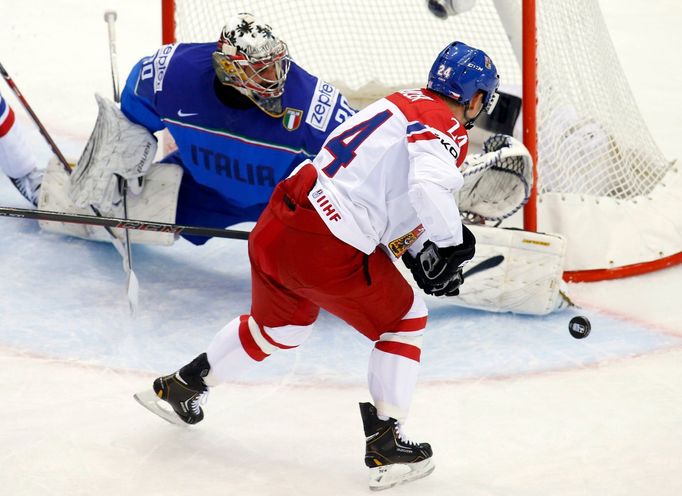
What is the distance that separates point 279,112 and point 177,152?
0.61 meters

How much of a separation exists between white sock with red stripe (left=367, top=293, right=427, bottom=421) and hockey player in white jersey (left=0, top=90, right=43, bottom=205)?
1.90m

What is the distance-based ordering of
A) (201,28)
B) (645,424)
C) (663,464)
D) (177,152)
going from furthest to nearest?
(201,28)
(177,152)
(645,424)
(663,464)

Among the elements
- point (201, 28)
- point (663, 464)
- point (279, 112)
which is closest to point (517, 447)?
point (663, 464)

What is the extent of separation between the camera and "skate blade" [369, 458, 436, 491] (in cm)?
230

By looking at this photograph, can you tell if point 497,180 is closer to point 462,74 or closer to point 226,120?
point 226,120

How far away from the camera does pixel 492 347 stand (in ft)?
10.0

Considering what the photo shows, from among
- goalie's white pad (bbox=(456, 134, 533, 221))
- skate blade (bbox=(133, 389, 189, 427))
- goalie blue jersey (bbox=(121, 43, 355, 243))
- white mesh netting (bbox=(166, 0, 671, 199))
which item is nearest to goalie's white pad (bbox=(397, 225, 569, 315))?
goalie's white pad (bbox=(456, 134, 533, 221))

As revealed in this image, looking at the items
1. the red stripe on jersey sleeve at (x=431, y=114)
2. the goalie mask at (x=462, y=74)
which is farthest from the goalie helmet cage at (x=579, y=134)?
the red stripe on jersey sleeve at (x=431, y=114)

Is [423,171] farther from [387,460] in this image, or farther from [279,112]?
[279,112]

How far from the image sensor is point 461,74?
2.18m

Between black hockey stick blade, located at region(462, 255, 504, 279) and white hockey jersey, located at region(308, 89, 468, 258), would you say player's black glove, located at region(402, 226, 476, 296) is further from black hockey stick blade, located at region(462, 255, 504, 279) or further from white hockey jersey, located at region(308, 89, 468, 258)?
black hockey stick blade, located at region(462, 255, 504, 279)

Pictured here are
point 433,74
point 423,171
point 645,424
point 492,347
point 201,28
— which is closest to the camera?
point 423,171

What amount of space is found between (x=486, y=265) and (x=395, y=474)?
1.06 meters

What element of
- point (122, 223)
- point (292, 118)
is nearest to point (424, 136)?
point (292, 118)
